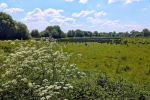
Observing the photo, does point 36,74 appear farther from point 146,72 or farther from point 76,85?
point 146,72

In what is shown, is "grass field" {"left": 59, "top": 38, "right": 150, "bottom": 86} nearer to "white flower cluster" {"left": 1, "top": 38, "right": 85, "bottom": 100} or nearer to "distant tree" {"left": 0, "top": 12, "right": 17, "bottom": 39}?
"white flower cluster" {"left": 1, "top": 38, "right": 85, "bottom": 100}

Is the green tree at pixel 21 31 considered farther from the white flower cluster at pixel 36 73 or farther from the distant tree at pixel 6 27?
the white flower cluster at pixel 36 73

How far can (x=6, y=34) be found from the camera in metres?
52.2

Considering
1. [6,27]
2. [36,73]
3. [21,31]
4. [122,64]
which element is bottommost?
[122,64]

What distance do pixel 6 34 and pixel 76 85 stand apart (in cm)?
6041

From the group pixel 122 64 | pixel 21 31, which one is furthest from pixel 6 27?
pixel 122 64

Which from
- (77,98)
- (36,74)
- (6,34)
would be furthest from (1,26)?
(77,98)

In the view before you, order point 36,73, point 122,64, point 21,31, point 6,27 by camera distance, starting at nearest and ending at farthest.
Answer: point 36,73 → point 122,64 → point 6,27 → point 21,31

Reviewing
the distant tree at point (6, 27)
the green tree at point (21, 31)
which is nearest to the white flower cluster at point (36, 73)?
the distant tree at point (6, 27)

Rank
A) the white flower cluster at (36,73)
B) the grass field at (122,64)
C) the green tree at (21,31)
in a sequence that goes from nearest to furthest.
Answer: the white flower cluster at (36,73) → the grass field at (122,64) → the green tree at (21,31)

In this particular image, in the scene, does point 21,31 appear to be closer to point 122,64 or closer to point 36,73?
point 36,73

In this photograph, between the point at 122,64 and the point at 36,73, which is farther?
the point at 122,64

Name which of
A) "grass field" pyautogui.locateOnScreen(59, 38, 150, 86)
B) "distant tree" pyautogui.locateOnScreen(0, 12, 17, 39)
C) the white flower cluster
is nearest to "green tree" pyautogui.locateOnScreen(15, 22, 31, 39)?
"distant tree" pyautogui.locateOnScreen(0, 12, 17, 39)

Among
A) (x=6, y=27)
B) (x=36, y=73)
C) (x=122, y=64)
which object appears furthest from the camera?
(x=6, y=27)
